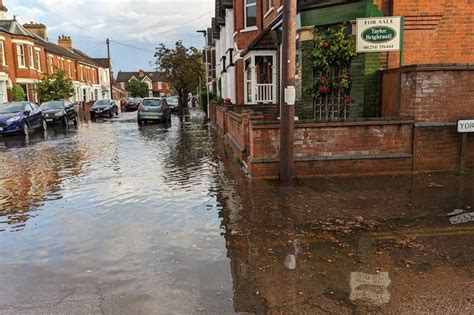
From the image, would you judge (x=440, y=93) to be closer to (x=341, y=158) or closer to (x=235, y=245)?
(x=341, y=158)

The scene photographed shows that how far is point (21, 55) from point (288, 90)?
36.0 meters

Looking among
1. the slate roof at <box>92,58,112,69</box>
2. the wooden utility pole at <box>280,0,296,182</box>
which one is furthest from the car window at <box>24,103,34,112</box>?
the slate roof at <box>92,58,112,69</box>

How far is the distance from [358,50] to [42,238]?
7052 millimetres

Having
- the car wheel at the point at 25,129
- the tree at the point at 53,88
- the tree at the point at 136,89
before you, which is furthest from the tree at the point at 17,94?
the tree at the point at 136,89

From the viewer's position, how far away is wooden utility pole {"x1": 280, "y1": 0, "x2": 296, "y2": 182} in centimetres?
762

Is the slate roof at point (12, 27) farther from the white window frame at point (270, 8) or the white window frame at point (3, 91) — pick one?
the white window frame at point (270, 8)

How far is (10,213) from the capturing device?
269 inches

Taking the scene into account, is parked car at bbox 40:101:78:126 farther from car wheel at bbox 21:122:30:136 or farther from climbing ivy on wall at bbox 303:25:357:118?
climbing ivy on wall at bbox 303:25:357:118

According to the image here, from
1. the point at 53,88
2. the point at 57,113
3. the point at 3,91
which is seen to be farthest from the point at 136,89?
the point at 57,113

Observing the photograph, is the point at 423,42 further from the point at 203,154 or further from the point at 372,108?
the point at 203,154

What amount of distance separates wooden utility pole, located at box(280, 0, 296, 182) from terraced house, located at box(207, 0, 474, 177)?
55 cm

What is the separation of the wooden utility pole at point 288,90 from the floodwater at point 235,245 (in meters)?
0.45

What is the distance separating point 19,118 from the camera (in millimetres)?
19094

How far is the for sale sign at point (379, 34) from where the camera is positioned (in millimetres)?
8961
